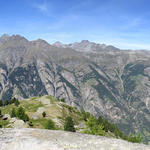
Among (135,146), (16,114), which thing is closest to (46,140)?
(135,146)

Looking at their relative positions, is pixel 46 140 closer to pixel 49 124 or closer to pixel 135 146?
pixel 135 146

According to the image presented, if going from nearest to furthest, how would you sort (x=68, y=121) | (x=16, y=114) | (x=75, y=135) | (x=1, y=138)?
(x=1, y=138), (x=75, y=135), (x=68, y=121), (x=16, y=114)

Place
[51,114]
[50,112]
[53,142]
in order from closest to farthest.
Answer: [53,142], [51,114], [50,112]

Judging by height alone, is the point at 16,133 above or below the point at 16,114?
above

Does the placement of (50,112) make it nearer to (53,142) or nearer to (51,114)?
(51,114)

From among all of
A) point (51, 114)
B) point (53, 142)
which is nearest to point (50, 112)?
point (51, 114)

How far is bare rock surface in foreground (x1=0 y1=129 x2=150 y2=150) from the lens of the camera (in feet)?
30.6

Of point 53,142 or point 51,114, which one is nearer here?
point 53,142

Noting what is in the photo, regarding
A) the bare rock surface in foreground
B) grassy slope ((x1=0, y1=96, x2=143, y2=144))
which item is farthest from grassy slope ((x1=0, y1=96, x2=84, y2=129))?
the bare rock surface in foreground

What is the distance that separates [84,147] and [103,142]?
4.20ft

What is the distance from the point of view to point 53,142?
963cm

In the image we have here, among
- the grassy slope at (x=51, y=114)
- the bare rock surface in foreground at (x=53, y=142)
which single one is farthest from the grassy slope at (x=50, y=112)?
the bare rock surface in foreground at (x=53, y=142)

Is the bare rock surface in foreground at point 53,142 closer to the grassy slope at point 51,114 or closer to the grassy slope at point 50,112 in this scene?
the grassy slope at point 51,114

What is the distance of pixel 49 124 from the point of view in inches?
2467
